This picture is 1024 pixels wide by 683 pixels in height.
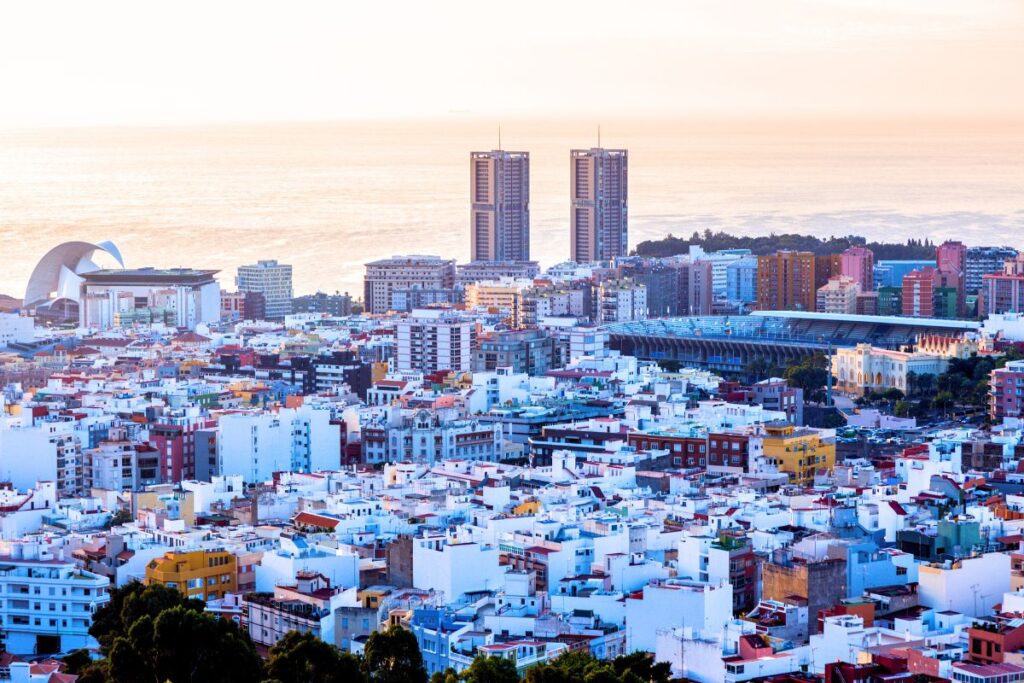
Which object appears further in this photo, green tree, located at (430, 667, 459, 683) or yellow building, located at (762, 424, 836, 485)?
yellow building, located at (762, 424, 836, 485)

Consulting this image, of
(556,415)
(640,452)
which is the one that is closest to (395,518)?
(640,452)

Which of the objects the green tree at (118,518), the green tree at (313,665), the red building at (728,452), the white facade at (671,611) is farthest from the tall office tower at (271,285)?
the green tree at (313,665)

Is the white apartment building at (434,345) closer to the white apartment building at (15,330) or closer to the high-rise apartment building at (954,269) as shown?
the white apartment building at (15,330)

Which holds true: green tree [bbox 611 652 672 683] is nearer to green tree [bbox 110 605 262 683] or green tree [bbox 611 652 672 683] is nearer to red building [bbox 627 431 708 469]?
green tree [bbox 110 605 262 683]

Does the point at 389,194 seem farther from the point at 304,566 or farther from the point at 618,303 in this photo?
the point at 304,566

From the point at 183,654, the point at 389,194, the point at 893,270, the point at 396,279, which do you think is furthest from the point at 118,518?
the point at 389,194

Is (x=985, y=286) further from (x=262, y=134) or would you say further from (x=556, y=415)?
(x=262, y=134)

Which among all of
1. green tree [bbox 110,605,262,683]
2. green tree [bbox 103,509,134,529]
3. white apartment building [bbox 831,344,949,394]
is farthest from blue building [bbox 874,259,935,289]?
green tree [bbox 110,605,262,683]
